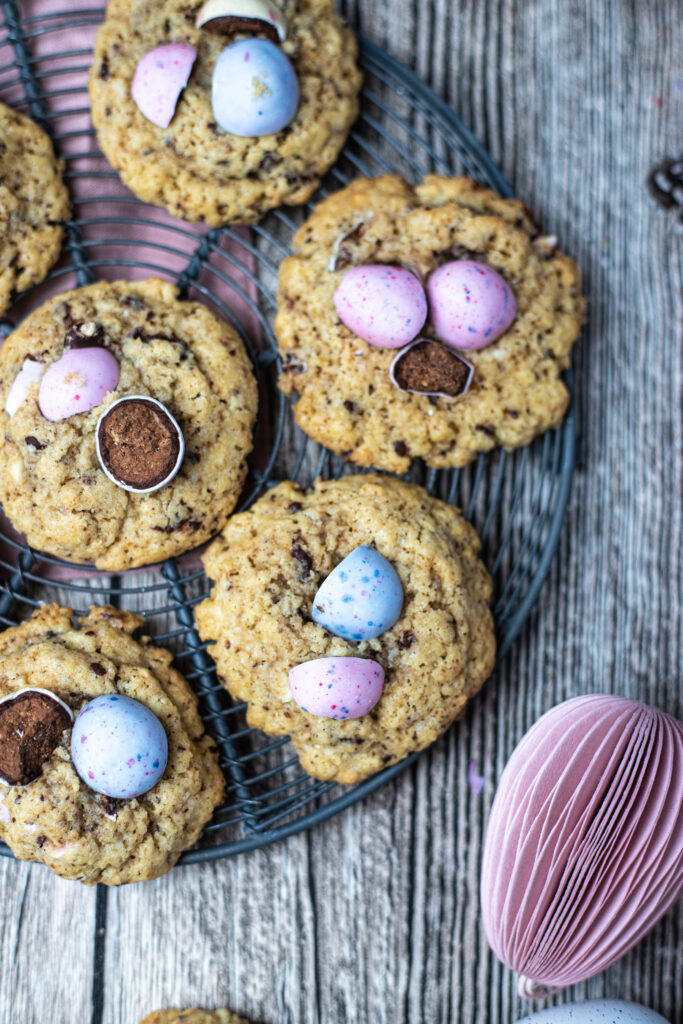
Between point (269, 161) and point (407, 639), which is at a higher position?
point (269, 161)

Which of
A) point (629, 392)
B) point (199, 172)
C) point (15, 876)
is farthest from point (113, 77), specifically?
point (15, 876)

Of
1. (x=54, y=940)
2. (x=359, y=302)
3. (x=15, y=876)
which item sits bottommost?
(x=54, y=940)

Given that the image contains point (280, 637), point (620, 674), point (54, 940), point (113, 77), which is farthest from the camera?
point (620, 674)

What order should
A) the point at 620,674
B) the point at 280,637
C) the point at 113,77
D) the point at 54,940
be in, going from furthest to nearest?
the point at 620,674
the point at 54,940
the point at 113,77
the point at 280,637

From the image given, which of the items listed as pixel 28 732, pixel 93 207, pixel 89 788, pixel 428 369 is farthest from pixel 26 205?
pixel 89 788

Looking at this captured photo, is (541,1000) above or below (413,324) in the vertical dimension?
below

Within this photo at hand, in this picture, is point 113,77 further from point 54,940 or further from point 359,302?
point 54,940

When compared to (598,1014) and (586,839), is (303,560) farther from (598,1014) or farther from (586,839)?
(598,1014)
